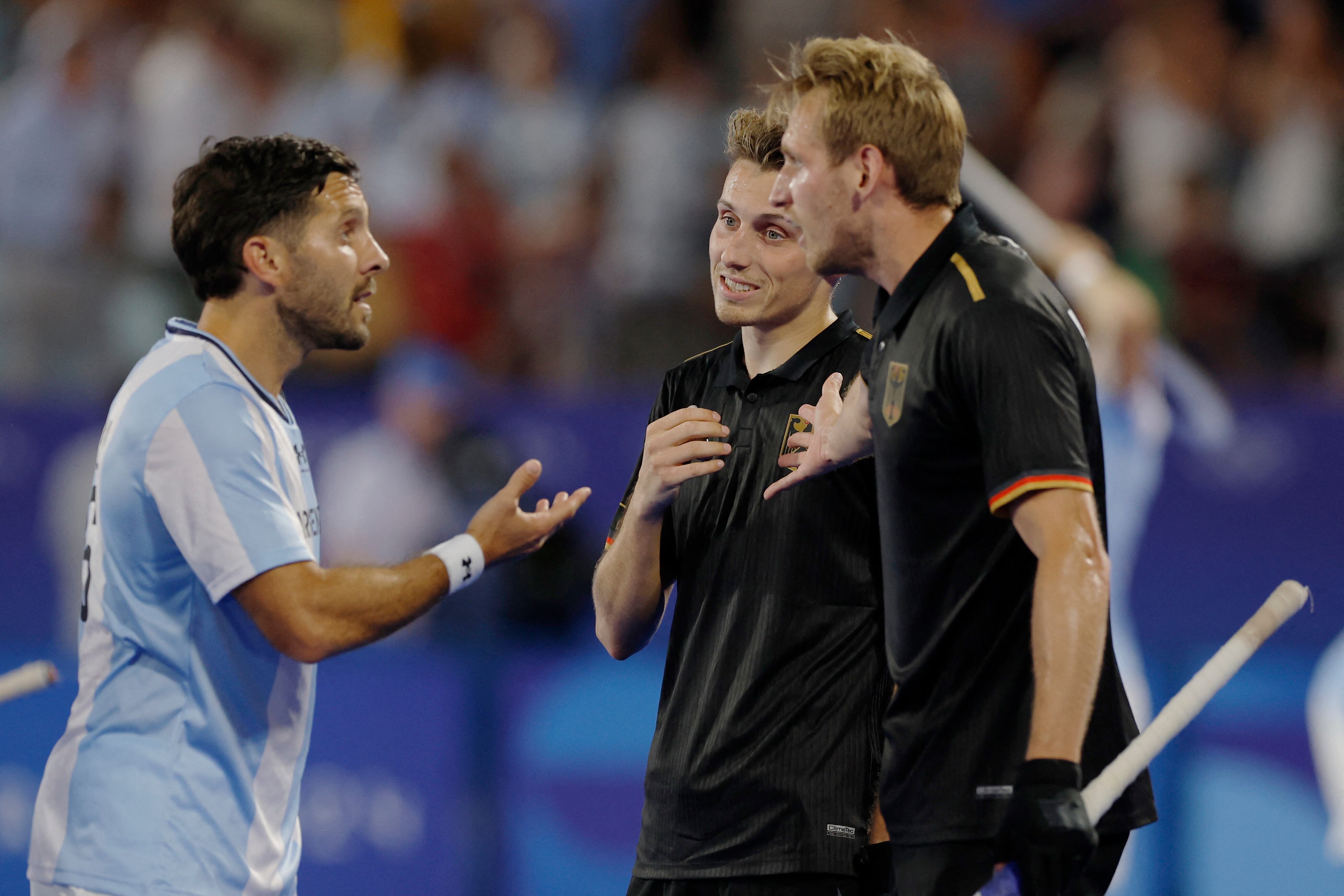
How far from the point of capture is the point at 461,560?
382cm

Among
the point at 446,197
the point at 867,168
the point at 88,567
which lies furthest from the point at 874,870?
the point at 446,197

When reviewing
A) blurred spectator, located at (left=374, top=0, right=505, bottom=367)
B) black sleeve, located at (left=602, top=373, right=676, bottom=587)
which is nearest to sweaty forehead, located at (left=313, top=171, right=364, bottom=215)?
black sleeve, located at (left=602, top=373, right=676, bottom=587)

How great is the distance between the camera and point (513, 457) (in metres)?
8.20

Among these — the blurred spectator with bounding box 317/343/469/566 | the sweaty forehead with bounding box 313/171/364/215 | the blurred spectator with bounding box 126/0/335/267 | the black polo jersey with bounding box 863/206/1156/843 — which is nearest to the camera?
the black polo jersey with bounding box 863/206/1156/843

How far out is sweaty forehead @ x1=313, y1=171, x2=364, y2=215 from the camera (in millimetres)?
3996

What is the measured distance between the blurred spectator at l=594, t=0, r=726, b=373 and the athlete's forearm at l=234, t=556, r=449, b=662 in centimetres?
534

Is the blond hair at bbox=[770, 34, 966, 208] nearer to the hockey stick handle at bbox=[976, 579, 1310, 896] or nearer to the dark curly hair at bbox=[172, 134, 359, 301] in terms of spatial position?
the hockey stick handle at bbox=[976, 579, 1310, 896]

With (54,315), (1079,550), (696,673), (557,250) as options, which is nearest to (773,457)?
(696,673)

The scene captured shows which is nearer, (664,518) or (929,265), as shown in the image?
(929,265)

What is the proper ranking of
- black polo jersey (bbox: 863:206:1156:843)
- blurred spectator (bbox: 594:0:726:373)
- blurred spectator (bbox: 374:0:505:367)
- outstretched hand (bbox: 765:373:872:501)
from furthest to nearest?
blurred spectator (bbox: 374:0:505:367)
blurred spectator (bbox: 594:0:726:373)
outstretched hand (bbox: 765:373:872:501)
black polo jersey (bbox: 863:206:1156:843)

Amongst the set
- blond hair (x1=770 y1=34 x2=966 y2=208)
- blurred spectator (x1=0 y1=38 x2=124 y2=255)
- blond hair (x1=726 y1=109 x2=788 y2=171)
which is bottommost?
blond hair (x1=770 y1=34 x2=966 y2=208)

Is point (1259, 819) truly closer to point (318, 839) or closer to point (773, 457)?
point (773, 457)

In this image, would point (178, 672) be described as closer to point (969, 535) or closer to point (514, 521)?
point (514, 521)

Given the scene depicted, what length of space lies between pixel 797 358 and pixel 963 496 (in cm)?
84
